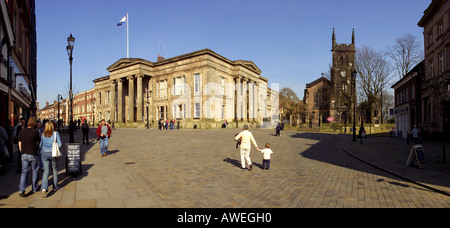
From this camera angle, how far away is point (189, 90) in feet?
137

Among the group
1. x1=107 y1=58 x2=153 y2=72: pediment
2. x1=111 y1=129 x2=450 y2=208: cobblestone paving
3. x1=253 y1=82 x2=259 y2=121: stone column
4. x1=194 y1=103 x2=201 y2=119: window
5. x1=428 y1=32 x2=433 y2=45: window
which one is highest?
x1=107 y1=58 x2=153 y2=72: pediment

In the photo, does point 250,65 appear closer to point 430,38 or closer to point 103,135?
point 430,38

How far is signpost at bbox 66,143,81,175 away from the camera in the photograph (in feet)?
24.0

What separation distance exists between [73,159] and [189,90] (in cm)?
3497

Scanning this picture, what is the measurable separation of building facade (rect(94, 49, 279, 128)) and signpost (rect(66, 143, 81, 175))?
31443mm

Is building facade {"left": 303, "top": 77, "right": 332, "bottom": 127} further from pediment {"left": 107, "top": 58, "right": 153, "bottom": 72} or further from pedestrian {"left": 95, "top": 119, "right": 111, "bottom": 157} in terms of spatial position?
pedestrian {"left": 95, "top": 119, "right": 111, "bottom": 157}

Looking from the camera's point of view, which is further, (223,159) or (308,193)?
(223,159)

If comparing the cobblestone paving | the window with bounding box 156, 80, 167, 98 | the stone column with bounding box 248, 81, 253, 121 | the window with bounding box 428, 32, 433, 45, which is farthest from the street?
the stone column with bounding box 248, 81, 253, 121

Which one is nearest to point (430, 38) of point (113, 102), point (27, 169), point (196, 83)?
point (196, 83)
